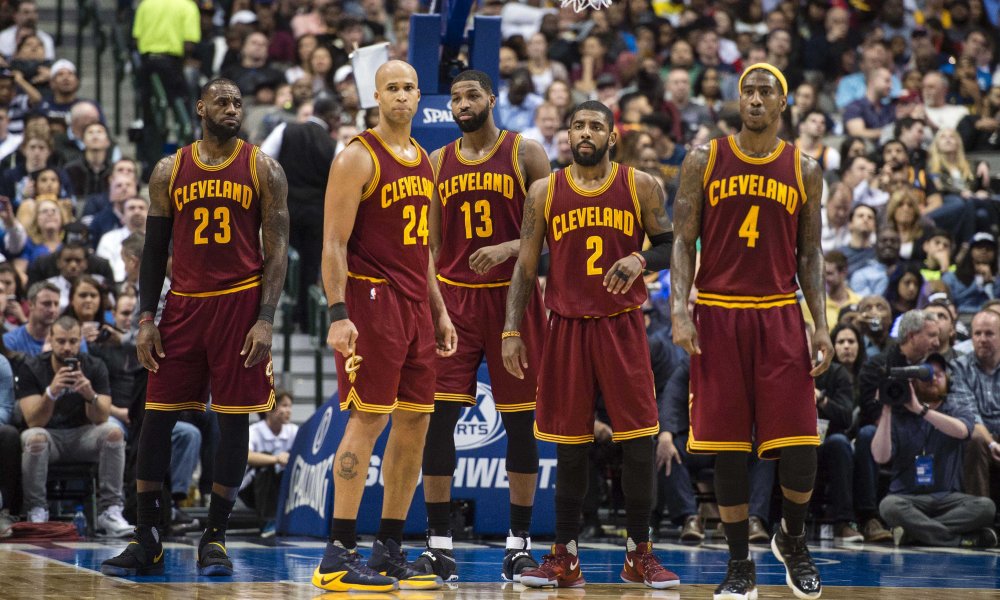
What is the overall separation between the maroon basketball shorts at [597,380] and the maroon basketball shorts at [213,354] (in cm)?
157

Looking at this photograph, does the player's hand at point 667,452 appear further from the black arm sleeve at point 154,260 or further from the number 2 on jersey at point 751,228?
the black arm sleeve at point 154,260

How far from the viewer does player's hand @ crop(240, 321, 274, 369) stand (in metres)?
7.83

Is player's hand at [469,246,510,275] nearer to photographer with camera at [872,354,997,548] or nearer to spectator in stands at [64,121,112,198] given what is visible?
photographer with camera at [872,354,997,548]

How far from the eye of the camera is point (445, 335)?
310 inches

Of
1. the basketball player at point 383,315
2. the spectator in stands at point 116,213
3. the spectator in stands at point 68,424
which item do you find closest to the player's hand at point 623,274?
the basketball player at point 383,315

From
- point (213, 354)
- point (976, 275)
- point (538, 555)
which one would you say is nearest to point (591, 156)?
point (213, 354)

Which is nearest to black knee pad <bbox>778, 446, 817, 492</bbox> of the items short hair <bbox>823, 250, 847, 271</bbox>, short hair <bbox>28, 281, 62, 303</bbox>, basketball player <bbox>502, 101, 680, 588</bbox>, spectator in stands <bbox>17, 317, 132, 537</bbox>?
basketball player <bbox>502, 101, 680, 588</bbox>

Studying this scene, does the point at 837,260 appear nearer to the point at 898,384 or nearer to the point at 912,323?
the point at 912,323

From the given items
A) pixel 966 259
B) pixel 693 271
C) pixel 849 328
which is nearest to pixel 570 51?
pixel 966 259

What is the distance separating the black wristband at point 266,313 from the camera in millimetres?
7902

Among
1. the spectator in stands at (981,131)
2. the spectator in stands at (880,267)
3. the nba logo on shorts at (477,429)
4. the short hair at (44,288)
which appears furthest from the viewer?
the spectator in stands at (981,131)

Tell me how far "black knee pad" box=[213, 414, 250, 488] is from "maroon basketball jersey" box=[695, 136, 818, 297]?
2615 mm

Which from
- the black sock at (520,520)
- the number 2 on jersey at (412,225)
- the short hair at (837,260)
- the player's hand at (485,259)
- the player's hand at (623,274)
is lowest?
the black sock at (520,520)

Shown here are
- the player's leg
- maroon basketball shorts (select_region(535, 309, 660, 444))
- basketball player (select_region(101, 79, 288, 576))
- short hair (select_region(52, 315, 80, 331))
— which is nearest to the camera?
maroon basketball shorts (select_region(535, 309, 660, 444))
